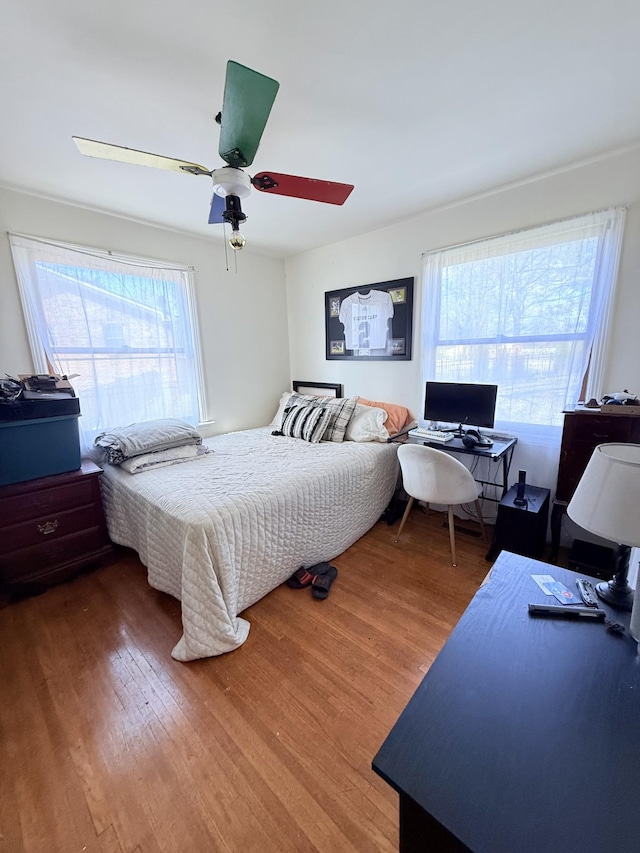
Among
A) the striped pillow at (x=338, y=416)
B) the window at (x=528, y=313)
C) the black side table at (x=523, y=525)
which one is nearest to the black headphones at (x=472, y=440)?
the window at (x=528, y=313)

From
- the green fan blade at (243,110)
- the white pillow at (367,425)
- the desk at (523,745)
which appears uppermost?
the green fan blade at (243,110)

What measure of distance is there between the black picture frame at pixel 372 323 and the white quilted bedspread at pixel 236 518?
0.94 meters

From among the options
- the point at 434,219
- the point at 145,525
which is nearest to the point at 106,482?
the point at 145,525

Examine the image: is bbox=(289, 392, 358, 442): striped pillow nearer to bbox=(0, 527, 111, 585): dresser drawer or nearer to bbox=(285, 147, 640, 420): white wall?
bbox=(285, 147, 640, 420): white wall

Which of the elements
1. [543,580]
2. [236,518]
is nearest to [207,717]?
[236,518]

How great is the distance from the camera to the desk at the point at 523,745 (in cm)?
57

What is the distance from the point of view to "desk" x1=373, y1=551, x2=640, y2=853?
0.57m

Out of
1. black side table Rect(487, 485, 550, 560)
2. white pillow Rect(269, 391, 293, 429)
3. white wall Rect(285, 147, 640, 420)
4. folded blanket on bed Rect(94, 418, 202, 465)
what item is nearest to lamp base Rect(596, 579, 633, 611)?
black side table Rect(487, 485, 550, 560)

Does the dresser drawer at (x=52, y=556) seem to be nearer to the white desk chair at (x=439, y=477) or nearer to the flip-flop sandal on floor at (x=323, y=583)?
the flip-flop sandal on floor at (x=323, y=583)

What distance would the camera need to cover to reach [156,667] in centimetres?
165

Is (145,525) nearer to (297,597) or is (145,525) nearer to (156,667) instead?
(156,667)

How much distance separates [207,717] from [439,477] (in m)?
1.78

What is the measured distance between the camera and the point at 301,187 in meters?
1.62

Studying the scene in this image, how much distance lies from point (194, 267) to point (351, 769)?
11.6 ft
